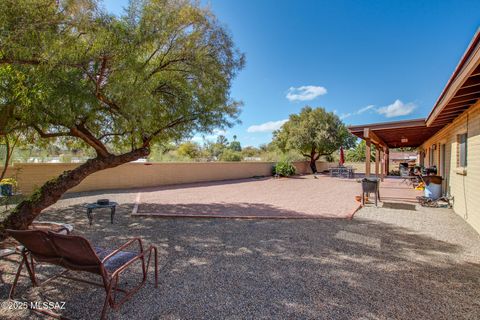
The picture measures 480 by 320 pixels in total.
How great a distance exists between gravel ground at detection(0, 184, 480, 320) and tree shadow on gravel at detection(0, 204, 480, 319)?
1 cm

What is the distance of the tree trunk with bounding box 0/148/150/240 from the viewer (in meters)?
3.93

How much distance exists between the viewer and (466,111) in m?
6.01

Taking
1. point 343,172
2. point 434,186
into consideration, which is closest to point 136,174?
point 434,186

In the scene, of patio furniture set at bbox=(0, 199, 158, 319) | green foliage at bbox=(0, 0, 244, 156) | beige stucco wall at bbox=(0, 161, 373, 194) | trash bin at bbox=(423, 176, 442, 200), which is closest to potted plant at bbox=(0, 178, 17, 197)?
beige stucco wall at bbox=(0, 161, 373, 194)

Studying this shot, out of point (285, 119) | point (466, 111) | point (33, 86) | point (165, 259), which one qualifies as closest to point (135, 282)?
point (165, 259)

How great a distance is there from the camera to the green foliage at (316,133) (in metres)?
23.2

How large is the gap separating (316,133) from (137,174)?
16736 millimetres

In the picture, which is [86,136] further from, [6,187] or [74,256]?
[6,187]

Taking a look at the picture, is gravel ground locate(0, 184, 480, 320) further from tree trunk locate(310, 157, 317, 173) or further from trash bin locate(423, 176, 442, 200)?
tree trunk locate(310, 157, 317, 173)

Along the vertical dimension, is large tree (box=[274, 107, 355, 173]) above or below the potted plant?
above

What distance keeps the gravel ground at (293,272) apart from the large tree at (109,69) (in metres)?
2.04

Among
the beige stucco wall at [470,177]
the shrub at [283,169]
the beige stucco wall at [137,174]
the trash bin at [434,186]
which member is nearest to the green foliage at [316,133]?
the shrub at [283,169]

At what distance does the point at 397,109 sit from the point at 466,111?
3678 cm

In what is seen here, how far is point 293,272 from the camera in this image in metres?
3.28
